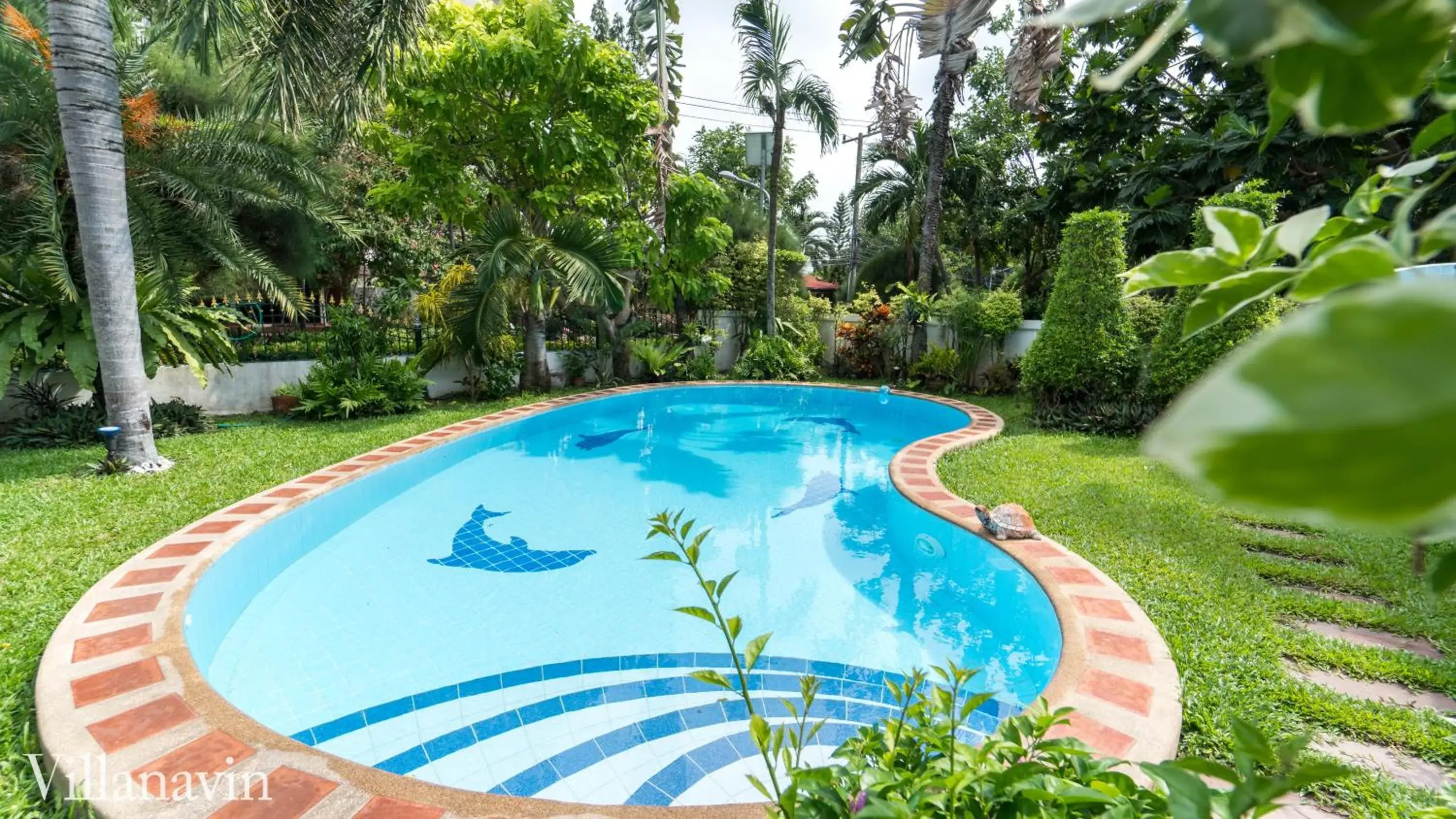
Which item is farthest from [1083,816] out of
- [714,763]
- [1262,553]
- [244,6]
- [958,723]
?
[244,6]

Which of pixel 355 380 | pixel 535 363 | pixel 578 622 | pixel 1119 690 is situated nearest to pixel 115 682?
pixel 578 622

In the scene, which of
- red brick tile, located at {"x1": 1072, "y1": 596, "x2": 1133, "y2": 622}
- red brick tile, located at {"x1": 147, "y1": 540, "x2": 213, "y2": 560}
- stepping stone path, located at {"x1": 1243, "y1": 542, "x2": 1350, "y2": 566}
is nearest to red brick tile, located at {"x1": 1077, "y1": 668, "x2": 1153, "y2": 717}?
red brick tile, located at {"x1": 1072, "y1": 596, "x2": 1133, "y2": 622}

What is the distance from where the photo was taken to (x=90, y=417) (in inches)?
274

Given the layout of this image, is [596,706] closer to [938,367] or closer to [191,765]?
[191,765]

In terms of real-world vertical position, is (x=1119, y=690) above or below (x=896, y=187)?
below

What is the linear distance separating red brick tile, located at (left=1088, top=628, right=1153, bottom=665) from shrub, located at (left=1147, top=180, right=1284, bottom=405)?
4165mm

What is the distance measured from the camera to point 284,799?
2.14 metres

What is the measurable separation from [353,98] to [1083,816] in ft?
29.5

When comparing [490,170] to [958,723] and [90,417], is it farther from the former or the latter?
[958,723]

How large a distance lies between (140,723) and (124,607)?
1.20 metres

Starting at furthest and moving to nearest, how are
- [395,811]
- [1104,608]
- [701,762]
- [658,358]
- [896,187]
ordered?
[896,187]
[658,358]
[1104,608]
[701,762]
[395,811]

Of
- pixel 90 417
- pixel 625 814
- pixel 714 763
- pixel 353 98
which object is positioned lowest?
pixel 714 763

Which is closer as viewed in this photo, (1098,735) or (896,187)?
(1098,735)

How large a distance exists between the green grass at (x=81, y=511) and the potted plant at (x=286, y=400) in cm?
98
